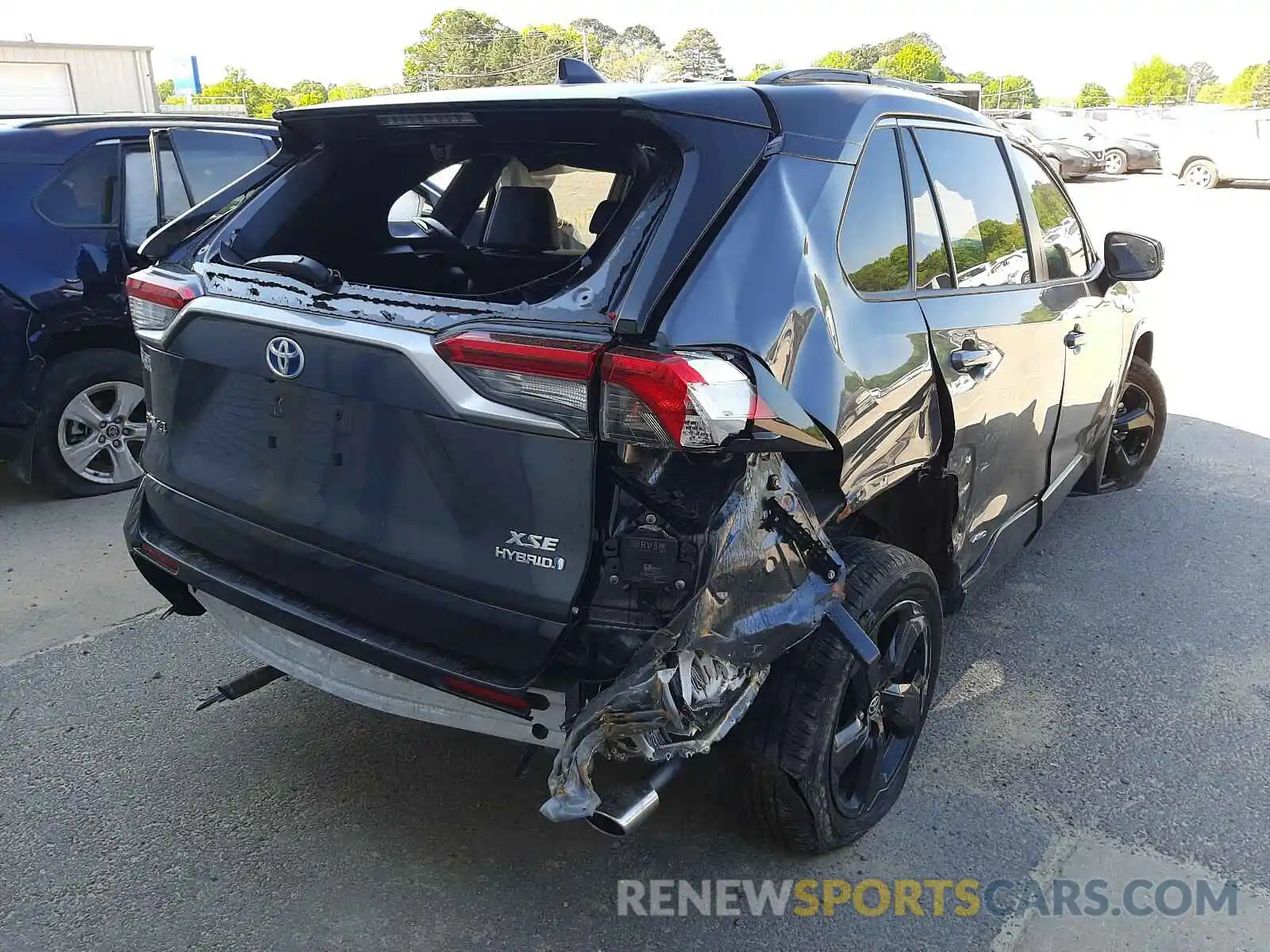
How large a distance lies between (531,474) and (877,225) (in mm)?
1214

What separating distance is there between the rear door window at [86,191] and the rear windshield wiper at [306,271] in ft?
10.2

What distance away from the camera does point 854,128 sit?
2559 mm

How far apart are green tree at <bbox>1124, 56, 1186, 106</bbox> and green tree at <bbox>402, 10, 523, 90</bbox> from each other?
58.2m

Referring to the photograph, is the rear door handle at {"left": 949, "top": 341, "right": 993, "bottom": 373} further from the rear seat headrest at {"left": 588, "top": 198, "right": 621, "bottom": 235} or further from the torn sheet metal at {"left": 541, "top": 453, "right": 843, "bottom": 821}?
the rear seat headrest at {"left": 588, "top": 198, "right": 621, "bottom": 235}

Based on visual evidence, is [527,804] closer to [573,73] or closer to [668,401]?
[668,401]

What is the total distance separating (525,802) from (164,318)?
168 cm

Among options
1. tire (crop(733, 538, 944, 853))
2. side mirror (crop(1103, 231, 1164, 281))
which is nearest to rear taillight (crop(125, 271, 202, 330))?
tire (crop(733, 538, 944, 853))

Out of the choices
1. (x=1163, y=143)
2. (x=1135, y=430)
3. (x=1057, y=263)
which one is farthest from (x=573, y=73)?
(x=1163, y=143)

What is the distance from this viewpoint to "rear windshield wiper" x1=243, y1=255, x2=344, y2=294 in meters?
2.43

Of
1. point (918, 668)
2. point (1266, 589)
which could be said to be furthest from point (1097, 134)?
point (918, 668)

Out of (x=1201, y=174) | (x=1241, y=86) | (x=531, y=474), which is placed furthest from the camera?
A: (x=1241, y=86)

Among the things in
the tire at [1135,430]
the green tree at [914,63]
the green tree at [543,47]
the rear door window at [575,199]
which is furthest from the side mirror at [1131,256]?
the green tree at [914,63]

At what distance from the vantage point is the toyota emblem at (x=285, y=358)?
2.34m

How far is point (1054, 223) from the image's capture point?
392cm
